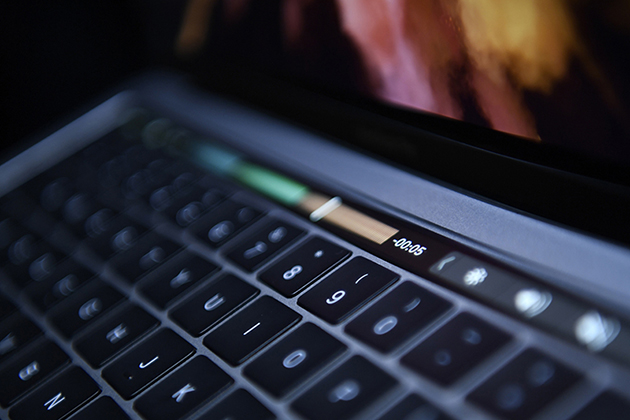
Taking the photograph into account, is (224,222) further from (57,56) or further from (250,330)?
(57,56)

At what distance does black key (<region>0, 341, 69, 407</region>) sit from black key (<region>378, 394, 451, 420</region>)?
0.23 meters

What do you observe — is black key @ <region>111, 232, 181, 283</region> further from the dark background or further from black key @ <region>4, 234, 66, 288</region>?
the dark background

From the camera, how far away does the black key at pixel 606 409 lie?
0.70ft

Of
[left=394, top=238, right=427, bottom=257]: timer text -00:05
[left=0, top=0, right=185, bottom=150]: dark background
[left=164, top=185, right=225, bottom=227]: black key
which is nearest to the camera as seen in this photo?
[left=394, top=238, right=427, bottom=257]: timer text -00:05

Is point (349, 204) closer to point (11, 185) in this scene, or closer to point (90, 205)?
point (90, 205)

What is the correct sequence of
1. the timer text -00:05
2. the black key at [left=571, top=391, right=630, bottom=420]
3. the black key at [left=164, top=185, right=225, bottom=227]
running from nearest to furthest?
the black key at [left=571, top=391, right=630, bottom=420] < the timer text -00:05 < the black key at [left=164, top=185, right=225, bottom=227]

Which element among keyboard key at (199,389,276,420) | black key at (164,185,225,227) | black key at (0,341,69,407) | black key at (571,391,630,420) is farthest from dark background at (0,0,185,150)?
black key at (571,391,630,420)

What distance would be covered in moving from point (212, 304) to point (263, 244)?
0.05m

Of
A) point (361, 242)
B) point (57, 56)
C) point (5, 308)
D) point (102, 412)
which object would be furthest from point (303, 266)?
point (57, 56)

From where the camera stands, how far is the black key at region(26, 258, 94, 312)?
408 mm

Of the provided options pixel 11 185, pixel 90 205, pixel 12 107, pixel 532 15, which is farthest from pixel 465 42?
pixel 12 107

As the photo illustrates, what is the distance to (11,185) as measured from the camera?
559mm

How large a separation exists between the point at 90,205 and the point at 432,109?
1.03ft

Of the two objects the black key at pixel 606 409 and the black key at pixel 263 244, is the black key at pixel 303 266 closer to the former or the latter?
the black key at pixel 263 244
